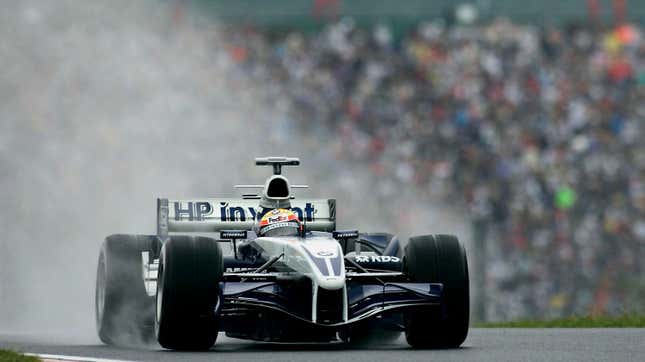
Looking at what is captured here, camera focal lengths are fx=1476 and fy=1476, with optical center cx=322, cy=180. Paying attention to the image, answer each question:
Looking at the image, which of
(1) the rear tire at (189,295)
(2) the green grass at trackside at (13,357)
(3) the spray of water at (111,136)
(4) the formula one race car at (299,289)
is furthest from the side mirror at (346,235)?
(3) the spray of water at (111,136)

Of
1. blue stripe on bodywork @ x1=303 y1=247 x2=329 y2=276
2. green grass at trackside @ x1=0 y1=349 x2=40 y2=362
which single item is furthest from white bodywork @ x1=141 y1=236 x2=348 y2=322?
green grass at trackside @ x1=0 y1=349 x2=40 y2=362

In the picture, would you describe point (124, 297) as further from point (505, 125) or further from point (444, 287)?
point (505, 125)

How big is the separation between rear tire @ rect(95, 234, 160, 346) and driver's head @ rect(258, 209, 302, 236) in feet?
4.21

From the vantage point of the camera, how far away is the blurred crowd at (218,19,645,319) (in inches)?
758

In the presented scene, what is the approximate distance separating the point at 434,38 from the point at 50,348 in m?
14.7

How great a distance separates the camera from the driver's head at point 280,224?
11633mm

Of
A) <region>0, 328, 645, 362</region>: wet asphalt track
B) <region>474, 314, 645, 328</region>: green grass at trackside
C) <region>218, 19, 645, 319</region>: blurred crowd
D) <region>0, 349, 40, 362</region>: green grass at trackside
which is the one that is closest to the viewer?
<region>0, 349, 40, 362</region>: green grass at trackside

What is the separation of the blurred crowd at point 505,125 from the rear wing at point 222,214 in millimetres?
5202

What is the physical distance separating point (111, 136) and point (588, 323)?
9.76 m

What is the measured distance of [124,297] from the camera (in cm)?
1248

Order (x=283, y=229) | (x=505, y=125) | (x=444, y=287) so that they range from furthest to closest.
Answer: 1. (x=505, y=125)
2. (x=283, y=229)
3. (x=444, y=287)

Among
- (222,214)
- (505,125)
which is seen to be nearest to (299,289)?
(222,214)

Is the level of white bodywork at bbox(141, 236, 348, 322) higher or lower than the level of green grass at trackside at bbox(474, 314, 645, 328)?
higher

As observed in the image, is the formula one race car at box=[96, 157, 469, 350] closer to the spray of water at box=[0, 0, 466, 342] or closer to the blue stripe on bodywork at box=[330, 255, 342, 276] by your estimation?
the blue stripe on bodywork at box=[330, 255, 342, 276]
